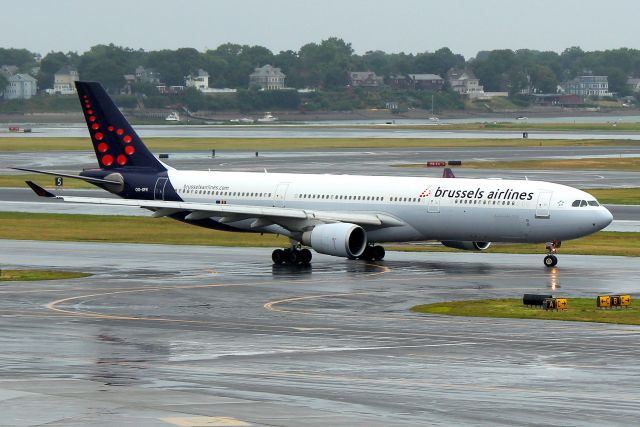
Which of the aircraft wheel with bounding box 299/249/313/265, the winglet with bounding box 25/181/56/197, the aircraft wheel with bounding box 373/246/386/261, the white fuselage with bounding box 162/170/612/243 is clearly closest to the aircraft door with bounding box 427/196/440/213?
the white fuselage with bounding box 162/170/612/243

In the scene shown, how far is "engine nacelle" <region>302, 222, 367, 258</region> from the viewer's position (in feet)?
213

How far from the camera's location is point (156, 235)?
82.8m

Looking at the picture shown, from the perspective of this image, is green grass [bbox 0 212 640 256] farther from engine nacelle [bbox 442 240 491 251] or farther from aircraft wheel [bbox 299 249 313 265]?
aircraft wheel [bbox 299 249 313 265]

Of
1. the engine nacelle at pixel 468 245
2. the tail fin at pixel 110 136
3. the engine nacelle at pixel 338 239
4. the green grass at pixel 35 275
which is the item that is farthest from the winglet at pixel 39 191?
the engine nacelle at pixel 468 245

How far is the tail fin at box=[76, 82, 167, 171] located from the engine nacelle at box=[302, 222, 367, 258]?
13.1m

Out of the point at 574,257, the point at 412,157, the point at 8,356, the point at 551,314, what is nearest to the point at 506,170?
the point at 412,157

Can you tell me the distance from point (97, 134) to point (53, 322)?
31.6 m

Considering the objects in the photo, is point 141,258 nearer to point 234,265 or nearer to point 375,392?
point 234,265

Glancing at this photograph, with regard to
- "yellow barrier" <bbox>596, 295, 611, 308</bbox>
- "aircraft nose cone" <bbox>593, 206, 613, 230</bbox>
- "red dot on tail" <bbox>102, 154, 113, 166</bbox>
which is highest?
"red dot on tail" <bbox>102, 154, 113, 166</bbox>

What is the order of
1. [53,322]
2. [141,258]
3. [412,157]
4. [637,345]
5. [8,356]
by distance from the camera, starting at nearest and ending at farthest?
[8,356] → [637,345] → [53,322] → [141,258] → [412,157]

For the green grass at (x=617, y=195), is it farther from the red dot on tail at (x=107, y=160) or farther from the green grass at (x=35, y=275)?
the green grass at (x=35, y=275)

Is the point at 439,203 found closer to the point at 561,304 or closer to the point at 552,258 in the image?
the point at 552,258

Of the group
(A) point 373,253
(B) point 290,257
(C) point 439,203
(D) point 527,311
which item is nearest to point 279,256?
(B) point 290,257

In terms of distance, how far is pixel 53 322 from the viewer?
46000 mm
